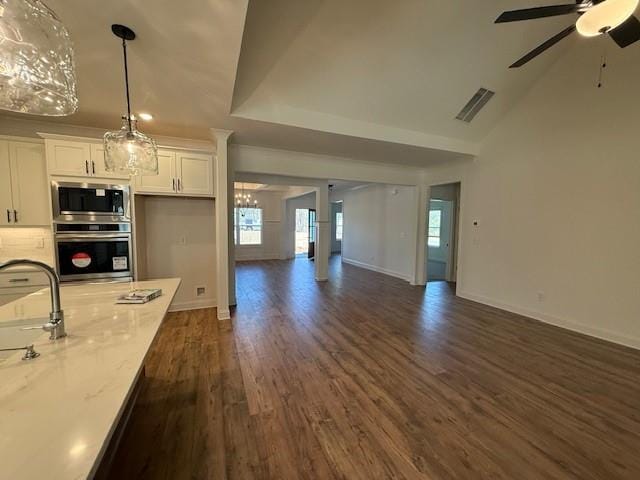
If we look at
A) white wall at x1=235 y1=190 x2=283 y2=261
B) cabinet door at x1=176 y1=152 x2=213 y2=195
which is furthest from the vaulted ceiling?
white wall at x1=235 y1=190 x2=283 y2=261

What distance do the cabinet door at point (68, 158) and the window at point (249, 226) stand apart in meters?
6.32

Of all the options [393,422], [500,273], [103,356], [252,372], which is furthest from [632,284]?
[103,356]

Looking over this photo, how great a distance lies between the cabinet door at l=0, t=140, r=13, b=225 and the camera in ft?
9.73

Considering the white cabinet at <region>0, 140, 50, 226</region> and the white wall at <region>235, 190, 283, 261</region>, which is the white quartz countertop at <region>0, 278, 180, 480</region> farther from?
the white wall at <region>235, 190, 283, 261</region>

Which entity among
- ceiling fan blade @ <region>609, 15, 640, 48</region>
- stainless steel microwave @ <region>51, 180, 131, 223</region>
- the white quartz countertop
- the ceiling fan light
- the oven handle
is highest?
ceiling fan blade @ <region>609, 15, 640, 48</region>

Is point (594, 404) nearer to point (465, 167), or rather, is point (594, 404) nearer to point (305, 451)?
point (305, 451)

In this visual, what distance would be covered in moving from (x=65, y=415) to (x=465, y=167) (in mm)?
5790

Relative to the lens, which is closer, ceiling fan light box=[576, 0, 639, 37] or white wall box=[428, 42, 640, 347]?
ceiling fan light box=[576, 0, 639, 37]

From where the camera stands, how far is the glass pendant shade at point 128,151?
212 cm

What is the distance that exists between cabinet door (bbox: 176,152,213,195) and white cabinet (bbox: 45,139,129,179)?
0.79 metres

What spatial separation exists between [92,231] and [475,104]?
5.26 meters

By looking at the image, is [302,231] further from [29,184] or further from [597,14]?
[597,14]

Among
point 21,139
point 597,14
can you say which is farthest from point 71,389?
point 21,139

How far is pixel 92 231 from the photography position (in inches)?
124
